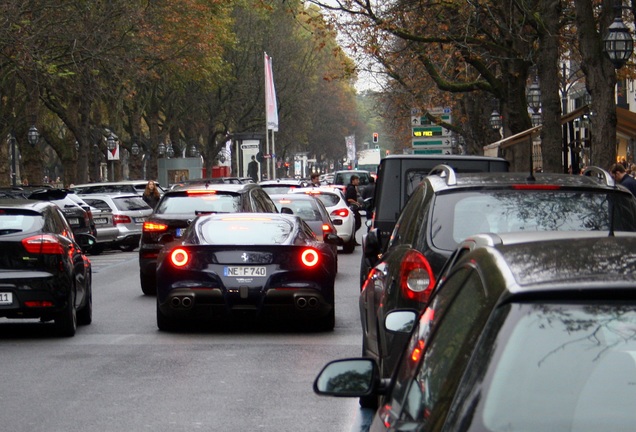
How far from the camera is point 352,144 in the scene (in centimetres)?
13375

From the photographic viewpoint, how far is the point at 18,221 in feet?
45.6

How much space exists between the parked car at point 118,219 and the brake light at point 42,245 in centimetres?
1909

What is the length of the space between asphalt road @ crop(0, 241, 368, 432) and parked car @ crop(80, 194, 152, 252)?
55.7 feet

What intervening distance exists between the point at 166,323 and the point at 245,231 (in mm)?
1304

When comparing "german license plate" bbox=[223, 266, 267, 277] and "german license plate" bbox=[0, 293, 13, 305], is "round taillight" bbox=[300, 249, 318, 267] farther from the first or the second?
"german license plate" bbox=[0, 293, 13, 305]

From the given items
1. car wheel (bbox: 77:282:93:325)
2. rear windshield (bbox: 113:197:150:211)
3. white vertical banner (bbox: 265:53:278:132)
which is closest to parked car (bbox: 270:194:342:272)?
rear windshield (bbox: 113:197:150:211)

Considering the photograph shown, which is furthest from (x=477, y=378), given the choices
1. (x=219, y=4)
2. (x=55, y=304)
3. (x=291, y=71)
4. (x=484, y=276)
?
(x=291, y=71)

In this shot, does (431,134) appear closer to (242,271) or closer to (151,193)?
(151,193)

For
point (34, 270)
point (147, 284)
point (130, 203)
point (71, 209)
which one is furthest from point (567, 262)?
point (130, 203)

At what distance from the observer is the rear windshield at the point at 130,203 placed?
112 feet

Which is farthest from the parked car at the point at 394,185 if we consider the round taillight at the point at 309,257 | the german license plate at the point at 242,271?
the german license plate at the point at 242,271

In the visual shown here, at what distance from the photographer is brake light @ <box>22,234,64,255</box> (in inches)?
538

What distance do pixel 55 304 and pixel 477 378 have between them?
11.0 meters

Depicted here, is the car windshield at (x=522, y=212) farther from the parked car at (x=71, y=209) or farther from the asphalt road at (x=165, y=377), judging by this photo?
the parked car at (x=71, y=209)
